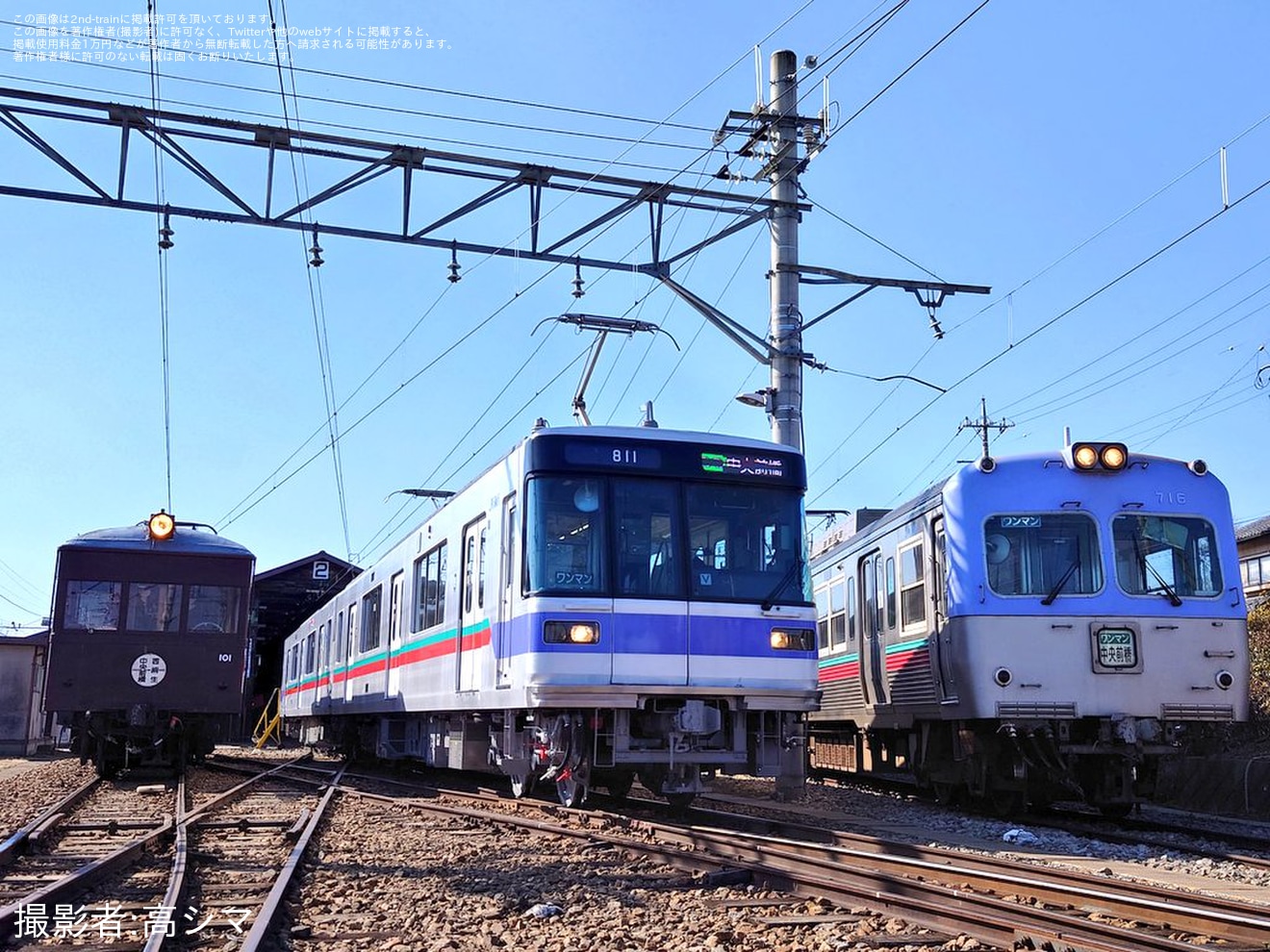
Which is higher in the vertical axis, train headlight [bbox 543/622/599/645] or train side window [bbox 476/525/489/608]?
train side window [bbox 476/525/489/608]

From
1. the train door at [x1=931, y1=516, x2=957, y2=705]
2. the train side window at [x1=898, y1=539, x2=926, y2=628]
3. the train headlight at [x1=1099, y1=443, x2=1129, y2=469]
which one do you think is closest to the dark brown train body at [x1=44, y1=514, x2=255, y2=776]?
the train side window at [x1=898, y1=539, x2=926, y2=628]

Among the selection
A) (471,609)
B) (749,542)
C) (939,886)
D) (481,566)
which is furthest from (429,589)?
(939,886)

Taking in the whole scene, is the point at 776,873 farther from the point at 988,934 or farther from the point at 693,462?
the point at 693,462

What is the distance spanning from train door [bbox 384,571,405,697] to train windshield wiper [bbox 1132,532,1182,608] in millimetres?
8054

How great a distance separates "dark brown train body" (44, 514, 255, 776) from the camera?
1527 cm

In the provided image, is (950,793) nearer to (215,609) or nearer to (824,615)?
(824,615)

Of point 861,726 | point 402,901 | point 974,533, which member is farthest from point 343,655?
point 402,901

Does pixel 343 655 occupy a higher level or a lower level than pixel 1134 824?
higher

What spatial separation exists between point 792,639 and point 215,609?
30.0 ft

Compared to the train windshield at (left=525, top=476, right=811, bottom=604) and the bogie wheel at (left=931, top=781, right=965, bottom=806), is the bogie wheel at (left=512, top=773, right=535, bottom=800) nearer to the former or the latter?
the train windshield at (left=525, top=476, right=811, bottom=604)

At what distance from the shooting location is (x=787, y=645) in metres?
9.60

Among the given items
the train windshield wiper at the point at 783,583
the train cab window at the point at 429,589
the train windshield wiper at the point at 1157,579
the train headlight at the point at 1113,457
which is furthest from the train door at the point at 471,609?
the train windshield wiper at the point at 1157,579

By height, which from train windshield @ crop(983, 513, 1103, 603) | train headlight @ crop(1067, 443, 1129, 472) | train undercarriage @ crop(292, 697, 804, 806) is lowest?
train undercarriage @ crop(292, 697, 804, 806)

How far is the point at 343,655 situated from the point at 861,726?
896cm
